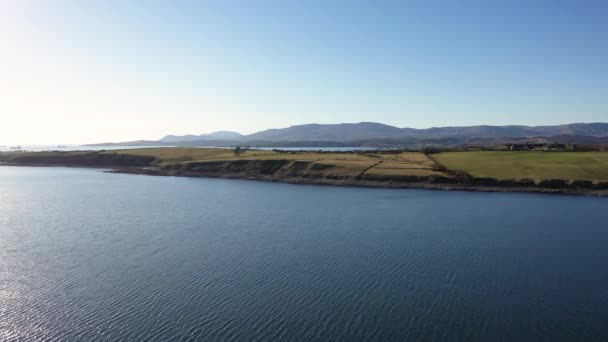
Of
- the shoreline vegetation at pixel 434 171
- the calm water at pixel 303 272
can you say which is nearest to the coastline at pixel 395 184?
the shoreline vegetation at pixel 434 171

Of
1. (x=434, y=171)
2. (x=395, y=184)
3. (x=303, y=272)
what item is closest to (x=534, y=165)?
(x=434, y=171)

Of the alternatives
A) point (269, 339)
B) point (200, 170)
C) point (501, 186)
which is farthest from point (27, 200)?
point (501, 186)

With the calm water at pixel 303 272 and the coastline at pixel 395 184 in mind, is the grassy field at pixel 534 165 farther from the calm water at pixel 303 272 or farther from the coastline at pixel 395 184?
the calm water at pixel 303 272

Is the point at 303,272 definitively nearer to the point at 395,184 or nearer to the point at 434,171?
the point at 395,184

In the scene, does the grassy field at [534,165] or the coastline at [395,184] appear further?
the grassy field at [534,165]

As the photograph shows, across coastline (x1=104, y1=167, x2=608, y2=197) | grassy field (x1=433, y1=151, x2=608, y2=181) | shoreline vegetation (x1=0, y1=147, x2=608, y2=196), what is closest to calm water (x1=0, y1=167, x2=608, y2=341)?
coastline (x1=104, y1=167, x2=608, y2=197)

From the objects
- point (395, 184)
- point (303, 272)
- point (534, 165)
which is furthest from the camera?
point (534, 165)

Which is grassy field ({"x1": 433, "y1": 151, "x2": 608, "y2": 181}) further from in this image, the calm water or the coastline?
the calm water
